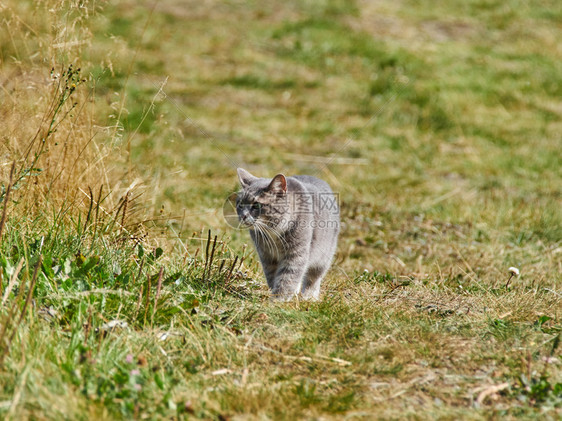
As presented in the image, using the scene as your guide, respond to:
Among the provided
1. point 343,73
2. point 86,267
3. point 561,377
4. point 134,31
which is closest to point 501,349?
point 561,377

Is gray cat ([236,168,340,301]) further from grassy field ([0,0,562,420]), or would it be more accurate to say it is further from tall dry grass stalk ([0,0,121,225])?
tall dry grass stalk ([0,0,121,225])

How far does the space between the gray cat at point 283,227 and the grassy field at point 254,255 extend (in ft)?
0.64

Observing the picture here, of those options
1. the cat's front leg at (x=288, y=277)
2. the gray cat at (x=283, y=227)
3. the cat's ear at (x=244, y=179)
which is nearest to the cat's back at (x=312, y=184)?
the gray cat at (x=283, y=227)

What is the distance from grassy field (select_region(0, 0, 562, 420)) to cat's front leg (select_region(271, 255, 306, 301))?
0.62 feet

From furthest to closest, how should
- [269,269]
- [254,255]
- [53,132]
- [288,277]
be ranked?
[254,255], [269,269], [288,277], [53,132]

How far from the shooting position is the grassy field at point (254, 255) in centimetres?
233

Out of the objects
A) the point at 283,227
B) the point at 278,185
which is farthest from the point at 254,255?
the point at 278,185

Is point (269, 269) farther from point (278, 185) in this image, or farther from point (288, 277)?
point (278, 185)

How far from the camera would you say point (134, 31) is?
9055 millimetres

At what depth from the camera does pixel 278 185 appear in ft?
11.8

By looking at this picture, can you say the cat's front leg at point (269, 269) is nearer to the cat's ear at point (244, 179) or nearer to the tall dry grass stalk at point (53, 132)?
the cat's ear at point (244, 179)

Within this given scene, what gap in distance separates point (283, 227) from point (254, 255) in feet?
1.77

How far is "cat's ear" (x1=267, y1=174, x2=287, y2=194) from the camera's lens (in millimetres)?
3545

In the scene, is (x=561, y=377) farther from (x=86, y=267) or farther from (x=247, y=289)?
(x=86, y=267)
